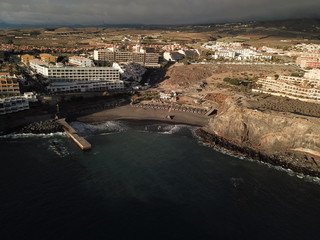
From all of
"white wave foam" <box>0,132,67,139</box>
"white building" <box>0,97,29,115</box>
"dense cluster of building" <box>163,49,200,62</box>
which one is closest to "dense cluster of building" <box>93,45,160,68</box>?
"dense cluster of building" <box>163,49,200,62</box>

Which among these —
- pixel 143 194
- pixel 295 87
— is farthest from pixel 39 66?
pixel 295 87

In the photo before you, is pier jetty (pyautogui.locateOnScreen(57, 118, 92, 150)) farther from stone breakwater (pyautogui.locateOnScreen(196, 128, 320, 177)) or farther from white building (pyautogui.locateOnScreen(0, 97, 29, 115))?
stone breakwater (pyautogui.locateOnScreen(196, 128, 320, 177))

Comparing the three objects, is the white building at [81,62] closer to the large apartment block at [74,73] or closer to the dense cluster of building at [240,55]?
the large apartment block at [74,73]

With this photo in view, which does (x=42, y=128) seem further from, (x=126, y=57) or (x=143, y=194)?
(x=126, y=57)

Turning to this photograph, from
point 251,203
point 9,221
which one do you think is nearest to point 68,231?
point 9,221

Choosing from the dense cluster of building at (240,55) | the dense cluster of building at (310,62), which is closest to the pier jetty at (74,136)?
the dense cluster of building at (240,55)
